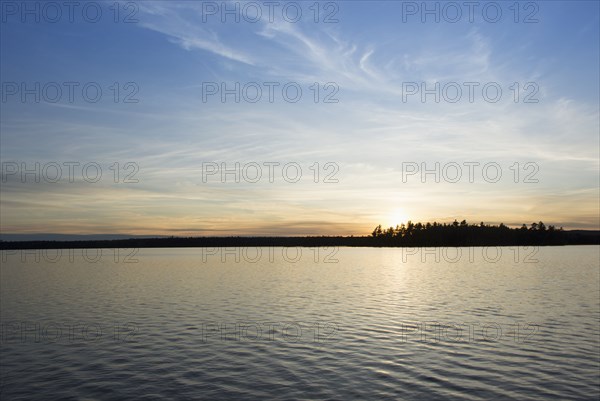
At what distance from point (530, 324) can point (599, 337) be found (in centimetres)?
654

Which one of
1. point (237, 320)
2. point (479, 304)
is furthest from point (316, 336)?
point (479, 304)

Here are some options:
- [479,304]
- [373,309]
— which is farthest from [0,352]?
[479,304]

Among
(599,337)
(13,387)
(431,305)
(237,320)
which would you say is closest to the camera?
(13,387)

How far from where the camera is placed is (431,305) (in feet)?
181

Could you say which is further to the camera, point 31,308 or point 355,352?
point 31,308

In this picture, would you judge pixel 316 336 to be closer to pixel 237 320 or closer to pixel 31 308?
pixel 237 320

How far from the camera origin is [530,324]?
137ft

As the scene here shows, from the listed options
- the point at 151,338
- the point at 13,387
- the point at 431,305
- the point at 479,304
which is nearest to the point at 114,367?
the point at 13,387

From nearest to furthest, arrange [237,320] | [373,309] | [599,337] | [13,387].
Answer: [13,387], [599,337], [237,320], [373,309]

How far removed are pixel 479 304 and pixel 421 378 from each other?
1292 inches

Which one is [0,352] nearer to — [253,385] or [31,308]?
[253,385]

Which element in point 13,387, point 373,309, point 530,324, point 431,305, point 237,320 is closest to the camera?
point 13,387

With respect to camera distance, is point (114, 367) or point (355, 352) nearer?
point (114, 367)

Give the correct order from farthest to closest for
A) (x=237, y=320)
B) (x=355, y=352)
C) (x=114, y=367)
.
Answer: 1. (x=237, y=320)
2. (x=355, y=352)
3. (x=114, y=367)
